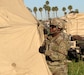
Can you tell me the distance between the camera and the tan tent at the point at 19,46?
817 centimetres

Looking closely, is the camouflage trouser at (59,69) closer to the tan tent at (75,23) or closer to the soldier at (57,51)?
the soldier at (57,51)

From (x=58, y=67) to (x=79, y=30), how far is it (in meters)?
10.9

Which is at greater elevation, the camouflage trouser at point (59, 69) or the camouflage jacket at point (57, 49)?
the camouflage jacket at point (57, 49)

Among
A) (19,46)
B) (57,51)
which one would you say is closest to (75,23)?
(19,46)

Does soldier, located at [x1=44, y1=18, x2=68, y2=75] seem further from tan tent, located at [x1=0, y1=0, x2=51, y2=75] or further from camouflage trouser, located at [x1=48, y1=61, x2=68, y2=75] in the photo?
tan tent, located at [x1=0, y1=0, x2=51, y2=75]

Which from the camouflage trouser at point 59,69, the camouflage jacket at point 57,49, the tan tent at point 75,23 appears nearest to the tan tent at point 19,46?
the camouflage trouser at point 59,69

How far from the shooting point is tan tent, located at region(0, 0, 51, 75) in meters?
8.17

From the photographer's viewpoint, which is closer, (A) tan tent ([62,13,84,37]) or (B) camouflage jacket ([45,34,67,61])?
(B) camouflage jacket ([45,34,67,61])

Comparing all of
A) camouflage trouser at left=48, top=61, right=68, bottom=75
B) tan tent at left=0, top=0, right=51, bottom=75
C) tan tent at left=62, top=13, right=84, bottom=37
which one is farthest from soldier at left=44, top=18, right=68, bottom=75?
tan tent at left=62, top=13, right=84, bottom=37

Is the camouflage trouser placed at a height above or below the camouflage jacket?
below

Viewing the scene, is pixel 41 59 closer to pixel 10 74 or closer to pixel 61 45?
pixel 10 74

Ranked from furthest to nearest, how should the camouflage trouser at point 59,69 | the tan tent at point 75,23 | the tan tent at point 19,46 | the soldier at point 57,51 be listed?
the tan tent at point 75,23
the tan tent at point 19,46
the camouflage trouser at point 59,69
the soldier at point 57,51

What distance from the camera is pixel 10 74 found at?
805 centimetres

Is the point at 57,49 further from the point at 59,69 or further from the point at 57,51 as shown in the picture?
the point at 59,69
